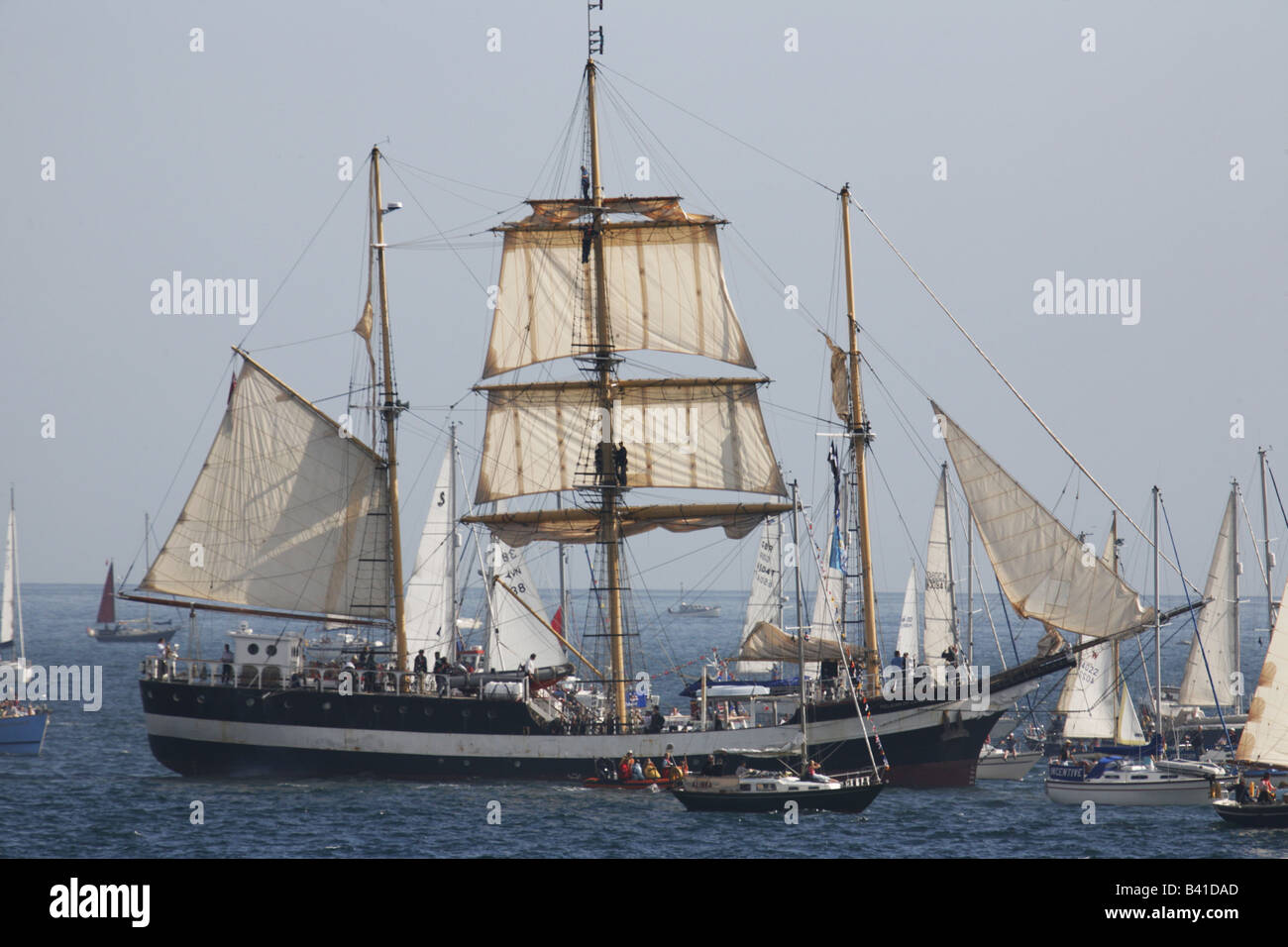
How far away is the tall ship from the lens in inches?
2403

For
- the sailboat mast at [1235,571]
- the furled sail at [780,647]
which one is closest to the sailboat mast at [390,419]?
the furled sail at [780,647]

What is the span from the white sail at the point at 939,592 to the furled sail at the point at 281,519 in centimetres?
2940

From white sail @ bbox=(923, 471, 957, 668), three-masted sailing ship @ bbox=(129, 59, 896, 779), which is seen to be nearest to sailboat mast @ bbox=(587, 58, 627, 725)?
three-masted sailing ship @ bbox=(129, 59, 896, 779)

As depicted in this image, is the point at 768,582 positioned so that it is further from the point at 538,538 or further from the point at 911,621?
the point at 538,538

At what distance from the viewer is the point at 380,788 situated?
59281 millimetres

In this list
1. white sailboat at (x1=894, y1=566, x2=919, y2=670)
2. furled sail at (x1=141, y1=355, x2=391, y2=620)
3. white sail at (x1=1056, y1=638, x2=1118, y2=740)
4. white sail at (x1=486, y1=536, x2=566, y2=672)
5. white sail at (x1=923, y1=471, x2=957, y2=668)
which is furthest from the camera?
white sailboat at (x1=894, y1=566, x2=919, y2=670)

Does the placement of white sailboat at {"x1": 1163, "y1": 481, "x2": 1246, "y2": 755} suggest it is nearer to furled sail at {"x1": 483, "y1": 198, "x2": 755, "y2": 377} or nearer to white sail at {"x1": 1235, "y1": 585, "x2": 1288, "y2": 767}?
furled sail at {"x1": 483, "y1": 198, "x2": 755, "y2": 377}

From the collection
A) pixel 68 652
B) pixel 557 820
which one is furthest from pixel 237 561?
pixel 68 652

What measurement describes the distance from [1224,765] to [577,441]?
95.9ft

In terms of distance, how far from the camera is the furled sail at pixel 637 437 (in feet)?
224

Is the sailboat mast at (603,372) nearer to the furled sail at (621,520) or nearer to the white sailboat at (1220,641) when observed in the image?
the furled sail at (621,520)

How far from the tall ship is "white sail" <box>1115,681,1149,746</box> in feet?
27.0
